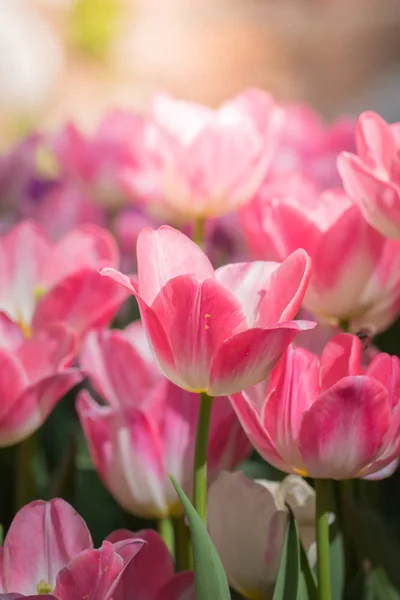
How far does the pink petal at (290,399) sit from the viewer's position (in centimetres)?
30

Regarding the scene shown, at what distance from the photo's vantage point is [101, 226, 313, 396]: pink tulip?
11.4 inches

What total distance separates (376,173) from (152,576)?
0.58ft

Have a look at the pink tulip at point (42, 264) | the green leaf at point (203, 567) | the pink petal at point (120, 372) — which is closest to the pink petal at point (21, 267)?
the pink tulip at point (42, 264)

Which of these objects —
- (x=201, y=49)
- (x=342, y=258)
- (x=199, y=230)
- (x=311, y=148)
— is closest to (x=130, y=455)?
(x=342, y=258)

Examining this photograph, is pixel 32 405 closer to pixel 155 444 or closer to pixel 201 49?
pixel 155 444

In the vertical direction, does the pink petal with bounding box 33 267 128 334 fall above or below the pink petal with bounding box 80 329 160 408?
above

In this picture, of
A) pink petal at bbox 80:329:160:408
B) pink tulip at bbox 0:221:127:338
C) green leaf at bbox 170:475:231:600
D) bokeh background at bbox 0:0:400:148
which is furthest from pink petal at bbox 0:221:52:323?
bokeh background at bbox 0:0:400:148

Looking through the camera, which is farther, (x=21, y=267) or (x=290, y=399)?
(x=21, y=267)

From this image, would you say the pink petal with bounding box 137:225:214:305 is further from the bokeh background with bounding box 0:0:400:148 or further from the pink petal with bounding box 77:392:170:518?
the bokeh background with bounding box 0:0:400:148

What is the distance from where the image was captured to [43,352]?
1.24 ft

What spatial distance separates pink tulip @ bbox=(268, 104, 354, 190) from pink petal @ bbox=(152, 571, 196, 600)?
0.34 metres

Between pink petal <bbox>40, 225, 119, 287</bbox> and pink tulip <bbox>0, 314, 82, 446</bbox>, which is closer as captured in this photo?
pink tulip <bbox>0, 314, 82, 446</bbox>

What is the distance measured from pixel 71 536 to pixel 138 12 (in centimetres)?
315

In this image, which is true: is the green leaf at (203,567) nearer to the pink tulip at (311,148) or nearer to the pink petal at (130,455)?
the pink petal at (130,455)
